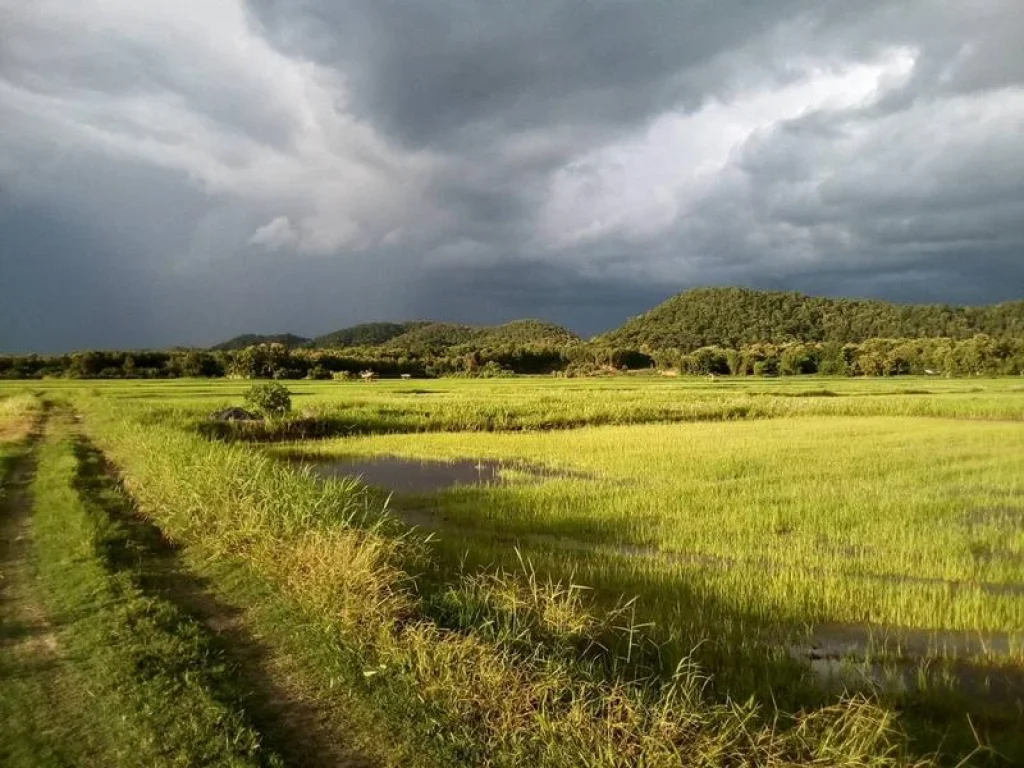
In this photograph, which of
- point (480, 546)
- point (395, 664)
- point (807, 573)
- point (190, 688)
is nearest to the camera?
point (190, 688)

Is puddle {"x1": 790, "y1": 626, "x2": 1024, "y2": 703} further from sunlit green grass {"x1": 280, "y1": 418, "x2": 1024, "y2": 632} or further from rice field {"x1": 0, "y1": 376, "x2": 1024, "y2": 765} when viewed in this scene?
sunlit green grass {"x1": 280, "y1": 418, "x2": 1024, "y2": 632}

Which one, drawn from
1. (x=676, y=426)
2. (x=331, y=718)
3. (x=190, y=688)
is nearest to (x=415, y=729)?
(x=331, y=718)

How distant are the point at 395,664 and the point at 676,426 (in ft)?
74.5

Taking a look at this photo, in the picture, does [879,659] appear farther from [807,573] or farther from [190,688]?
[190,688]

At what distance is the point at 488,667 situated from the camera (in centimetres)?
448

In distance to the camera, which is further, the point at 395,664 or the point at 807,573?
the point at 807,573

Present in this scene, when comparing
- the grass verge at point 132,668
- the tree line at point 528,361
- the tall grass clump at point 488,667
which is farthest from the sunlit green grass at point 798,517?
the tree line at point 528,361

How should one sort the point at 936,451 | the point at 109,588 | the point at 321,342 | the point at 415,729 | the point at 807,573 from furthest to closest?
the point at 321,342 → the point at 936,451 → the point at 807,573 → the point at 109,588 → the point at 415,729

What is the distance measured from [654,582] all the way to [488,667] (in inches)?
141

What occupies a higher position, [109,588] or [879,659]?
[109,588]

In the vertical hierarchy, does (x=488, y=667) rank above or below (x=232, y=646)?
above

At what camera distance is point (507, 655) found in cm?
475

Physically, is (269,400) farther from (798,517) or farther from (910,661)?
(910,661)

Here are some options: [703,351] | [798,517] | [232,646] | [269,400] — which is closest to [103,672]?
[232,646]
